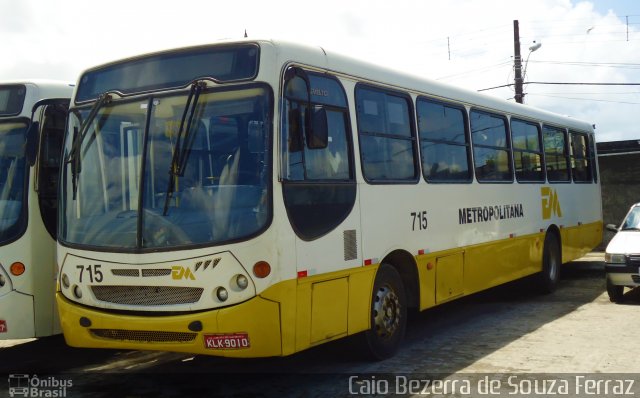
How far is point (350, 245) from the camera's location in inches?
270

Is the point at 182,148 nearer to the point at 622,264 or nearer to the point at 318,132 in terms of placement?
the point at 318,132

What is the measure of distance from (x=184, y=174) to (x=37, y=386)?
9.09ft

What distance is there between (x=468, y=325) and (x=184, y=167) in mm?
5010

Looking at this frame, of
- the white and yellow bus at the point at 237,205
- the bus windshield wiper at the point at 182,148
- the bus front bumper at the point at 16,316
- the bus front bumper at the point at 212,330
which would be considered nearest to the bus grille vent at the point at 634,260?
the white and yellow bus at the point at 237,205

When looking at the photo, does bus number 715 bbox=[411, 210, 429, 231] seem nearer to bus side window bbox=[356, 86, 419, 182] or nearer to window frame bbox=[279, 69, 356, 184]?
bus side window bbox=[356, 86, 419, 182]

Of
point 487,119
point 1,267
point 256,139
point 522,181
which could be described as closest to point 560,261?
point 522,181

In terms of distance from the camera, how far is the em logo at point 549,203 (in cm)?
1247

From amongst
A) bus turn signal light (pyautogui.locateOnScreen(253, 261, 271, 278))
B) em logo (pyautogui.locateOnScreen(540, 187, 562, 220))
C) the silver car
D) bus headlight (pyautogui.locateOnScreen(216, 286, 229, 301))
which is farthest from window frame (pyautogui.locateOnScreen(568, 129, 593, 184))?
bus headlight (pyautogui.locateOnScreen(216, 286, 229, 301))

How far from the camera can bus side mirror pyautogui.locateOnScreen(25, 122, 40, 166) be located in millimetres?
7145

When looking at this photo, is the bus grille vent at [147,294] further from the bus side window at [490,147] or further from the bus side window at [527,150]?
the bus side window at [527,150]

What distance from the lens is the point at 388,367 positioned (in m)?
7.15

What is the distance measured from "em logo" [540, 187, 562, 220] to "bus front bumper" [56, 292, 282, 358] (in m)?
7.90

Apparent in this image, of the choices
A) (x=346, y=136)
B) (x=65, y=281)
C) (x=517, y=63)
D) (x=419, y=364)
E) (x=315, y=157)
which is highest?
(x=517, y=63)

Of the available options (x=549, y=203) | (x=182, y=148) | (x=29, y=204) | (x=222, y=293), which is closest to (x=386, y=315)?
(x=222, y=293)
